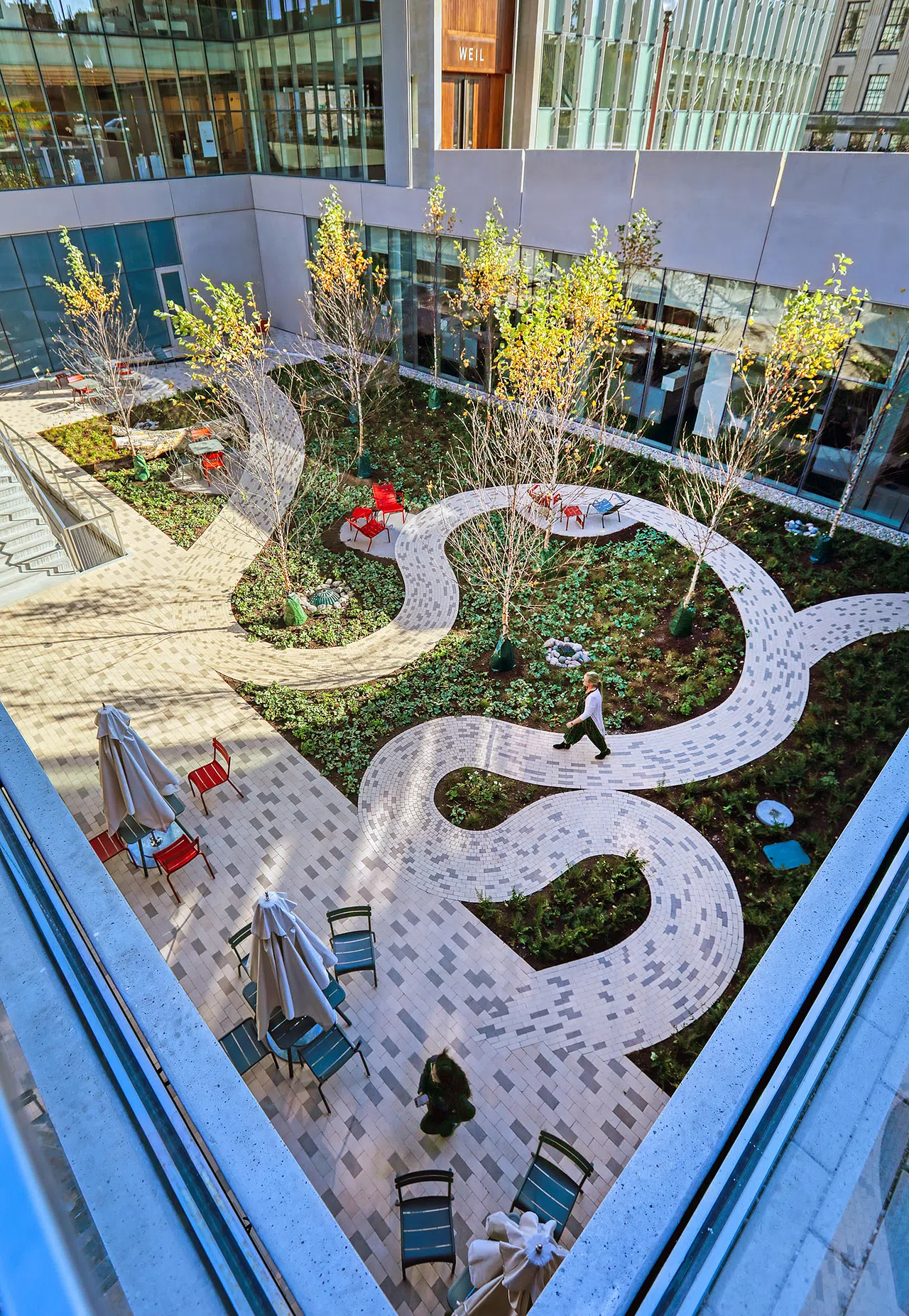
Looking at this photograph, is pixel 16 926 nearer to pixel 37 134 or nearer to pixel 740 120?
pixel 37 134

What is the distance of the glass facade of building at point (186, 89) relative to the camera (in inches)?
862

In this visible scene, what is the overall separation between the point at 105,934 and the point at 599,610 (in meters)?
12.9

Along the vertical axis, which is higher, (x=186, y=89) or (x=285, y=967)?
(x=186, y=89)

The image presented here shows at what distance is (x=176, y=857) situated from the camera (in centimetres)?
934

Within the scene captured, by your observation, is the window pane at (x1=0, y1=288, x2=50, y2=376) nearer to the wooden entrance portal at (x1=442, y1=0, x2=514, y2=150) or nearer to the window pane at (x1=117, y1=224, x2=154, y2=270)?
the window pane at (x1=117, y1=224, x2=154, y2=270)

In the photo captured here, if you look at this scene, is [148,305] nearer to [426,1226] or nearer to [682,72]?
[682,72]

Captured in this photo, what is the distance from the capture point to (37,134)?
2247 centimetres

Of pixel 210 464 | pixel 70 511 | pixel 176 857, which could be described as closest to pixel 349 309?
pixel 210 464

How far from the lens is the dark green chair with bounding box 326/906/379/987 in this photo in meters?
8.17

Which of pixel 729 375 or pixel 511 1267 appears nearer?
pixel 511 1267

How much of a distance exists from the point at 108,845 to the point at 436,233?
1923 centimetres

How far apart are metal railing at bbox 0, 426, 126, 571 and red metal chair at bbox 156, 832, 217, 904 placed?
8.40 meters

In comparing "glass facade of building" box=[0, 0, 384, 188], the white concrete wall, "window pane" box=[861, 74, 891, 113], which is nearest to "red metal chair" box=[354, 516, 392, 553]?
the white concrete wall

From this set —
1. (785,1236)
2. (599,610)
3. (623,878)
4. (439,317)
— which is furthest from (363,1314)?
(439,317)
